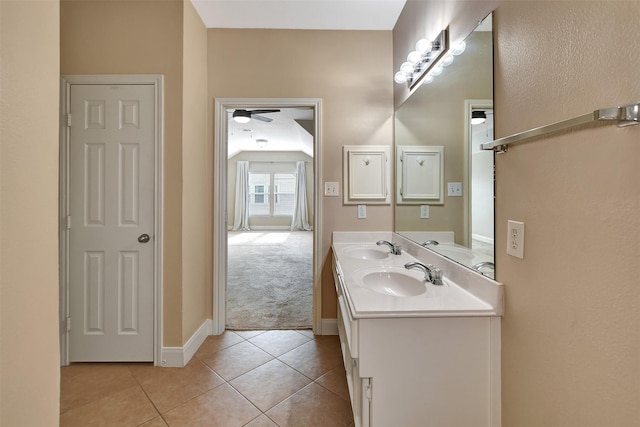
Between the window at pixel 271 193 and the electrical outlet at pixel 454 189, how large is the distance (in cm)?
746

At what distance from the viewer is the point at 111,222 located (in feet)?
6.19

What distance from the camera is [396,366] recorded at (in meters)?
1.00

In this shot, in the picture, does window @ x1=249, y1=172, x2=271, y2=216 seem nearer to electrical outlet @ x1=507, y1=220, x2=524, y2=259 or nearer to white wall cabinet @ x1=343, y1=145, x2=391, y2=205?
white wall cabinet @ x1=343, y1=145, x2=391, y2=205

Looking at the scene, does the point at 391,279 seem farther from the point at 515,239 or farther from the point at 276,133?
the point at 276,133

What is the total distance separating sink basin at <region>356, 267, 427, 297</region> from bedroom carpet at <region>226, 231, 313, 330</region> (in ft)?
4.34

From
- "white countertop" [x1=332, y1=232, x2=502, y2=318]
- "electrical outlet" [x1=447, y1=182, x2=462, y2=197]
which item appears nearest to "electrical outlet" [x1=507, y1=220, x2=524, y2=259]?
"white countertop" [x1=332, y1=232, x2=502, y2=318]

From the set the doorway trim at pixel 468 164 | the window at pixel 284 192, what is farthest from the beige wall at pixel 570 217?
the window at pixel 284 192

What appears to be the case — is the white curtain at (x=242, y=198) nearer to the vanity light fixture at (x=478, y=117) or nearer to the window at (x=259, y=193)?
the window at (x=259, y=193)

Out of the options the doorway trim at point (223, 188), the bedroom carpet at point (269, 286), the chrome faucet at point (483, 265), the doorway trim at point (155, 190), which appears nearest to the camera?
the chrome faucet at point (483, 265)

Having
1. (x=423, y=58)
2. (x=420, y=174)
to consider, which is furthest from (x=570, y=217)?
(x=423, y=58)

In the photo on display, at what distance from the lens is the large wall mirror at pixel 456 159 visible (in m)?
1.10

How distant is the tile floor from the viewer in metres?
1.45

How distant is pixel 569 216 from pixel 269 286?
3.31 metres

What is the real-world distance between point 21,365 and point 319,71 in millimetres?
2400
